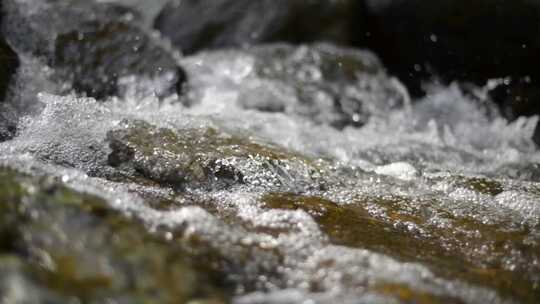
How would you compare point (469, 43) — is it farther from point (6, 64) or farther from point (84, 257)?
point (84, 257)

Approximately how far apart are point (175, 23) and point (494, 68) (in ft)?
13.2

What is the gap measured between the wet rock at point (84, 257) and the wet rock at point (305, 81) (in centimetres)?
377

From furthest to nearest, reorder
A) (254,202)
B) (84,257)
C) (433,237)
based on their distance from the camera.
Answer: (254,202) → (433,237) → (84,257)

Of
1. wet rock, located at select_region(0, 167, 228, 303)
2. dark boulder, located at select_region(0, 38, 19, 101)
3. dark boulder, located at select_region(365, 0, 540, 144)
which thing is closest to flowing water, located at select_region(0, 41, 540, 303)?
wet rock, located at select_region(0, 167, 228, 303)

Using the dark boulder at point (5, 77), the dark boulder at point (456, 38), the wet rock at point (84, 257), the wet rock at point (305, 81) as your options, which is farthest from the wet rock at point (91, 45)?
the wet rock at point (84, 257)

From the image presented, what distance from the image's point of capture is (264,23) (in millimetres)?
6793

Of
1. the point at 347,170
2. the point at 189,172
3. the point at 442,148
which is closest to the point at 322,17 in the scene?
the point at 442,148

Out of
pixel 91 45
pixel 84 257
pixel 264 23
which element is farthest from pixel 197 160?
pixel 264 23

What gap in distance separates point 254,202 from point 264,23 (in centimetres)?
456

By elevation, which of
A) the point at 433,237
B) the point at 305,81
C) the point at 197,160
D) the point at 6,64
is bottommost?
Result: the point at 433,237

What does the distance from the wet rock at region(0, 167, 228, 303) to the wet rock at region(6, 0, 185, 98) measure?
126 inches

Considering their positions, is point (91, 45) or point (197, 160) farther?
point (91, 45)

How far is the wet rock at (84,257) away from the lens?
1460 millimetres

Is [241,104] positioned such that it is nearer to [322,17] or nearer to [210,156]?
[322,17]
